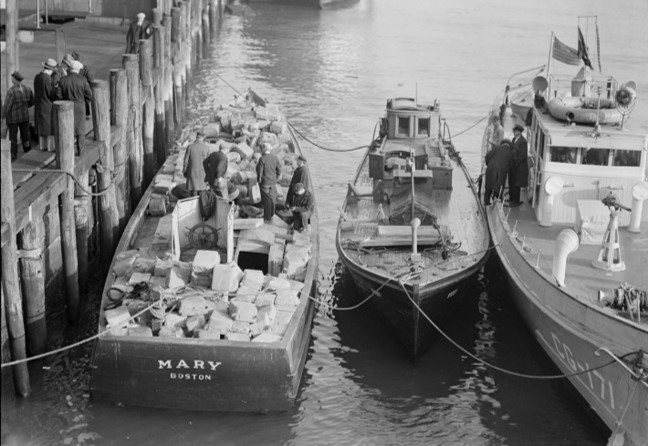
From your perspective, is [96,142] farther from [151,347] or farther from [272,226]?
[151,347]

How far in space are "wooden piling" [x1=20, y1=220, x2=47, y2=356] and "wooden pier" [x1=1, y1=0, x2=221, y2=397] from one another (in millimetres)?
15

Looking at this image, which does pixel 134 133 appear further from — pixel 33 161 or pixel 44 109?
pixel 33 161

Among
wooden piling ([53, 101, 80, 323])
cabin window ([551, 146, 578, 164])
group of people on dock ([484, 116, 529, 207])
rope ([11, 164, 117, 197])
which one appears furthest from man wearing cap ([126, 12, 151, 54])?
cabin window ([551, 146, 578, 164])

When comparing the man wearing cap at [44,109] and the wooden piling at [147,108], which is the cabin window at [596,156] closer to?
the man wearing cap at [44,109]

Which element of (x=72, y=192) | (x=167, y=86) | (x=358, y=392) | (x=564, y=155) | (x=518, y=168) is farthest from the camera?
(x=167, y=86)

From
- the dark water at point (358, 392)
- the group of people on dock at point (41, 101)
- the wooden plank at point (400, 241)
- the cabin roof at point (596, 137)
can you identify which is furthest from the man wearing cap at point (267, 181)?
the cabin roof at point (596, 137)

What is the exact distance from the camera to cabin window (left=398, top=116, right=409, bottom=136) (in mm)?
24516

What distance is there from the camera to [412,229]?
712 inches

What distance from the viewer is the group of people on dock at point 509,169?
798 inches

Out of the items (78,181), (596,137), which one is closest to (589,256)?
(596,137)

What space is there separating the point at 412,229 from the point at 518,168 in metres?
3.33

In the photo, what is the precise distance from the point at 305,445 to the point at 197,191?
21.0 ft

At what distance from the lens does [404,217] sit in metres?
19.3

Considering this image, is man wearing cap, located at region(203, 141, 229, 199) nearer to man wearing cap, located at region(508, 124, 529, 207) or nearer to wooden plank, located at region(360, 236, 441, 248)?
wooden plank, located at region(360, 236, 441, 248)
